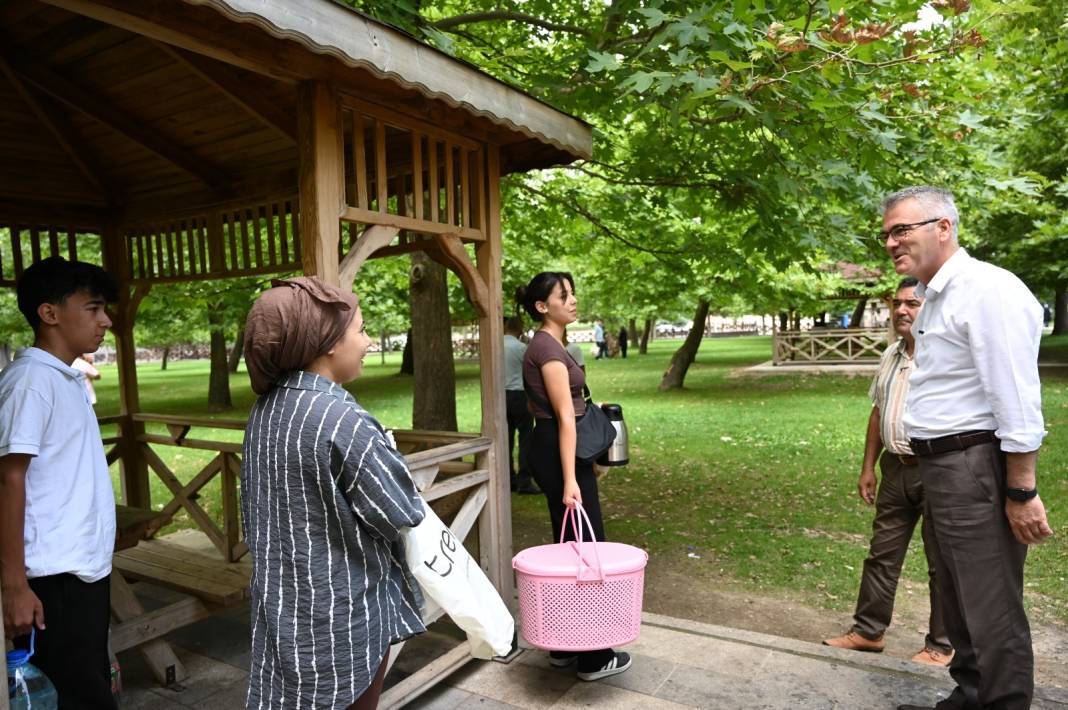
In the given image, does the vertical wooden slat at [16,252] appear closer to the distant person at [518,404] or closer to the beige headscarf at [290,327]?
the beige headscarf at [290,327]

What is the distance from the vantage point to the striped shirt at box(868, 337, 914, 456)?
3.80 m

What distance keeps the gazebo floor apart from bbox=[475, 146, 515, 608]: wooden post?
57 cm

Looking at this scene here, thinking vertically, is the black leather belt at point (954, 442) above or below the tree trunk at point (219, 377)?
above

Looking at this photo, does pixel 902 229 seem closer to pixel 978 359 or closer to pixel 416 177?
pixel 978 359

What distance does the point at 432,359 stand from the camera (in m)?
7.99

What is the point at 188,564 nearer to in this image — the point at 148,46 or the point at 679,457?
the point at 148,46

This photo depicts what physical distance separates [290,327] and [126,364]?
496 centimetres

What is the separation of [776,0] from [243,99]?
303 centimetres

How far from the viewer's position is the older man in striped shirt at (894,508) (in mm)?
3828

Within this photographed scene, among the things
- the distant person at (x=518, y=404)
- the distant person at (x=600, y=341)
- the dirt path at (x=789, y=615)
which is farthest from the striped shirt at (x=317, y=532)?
the distant person at (x=600, y=341)

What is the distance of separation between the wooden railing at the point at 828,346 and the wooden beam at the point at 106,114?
20.6 m

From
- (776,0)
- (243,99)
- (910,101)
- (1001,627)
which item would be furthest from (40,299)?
(910,101)

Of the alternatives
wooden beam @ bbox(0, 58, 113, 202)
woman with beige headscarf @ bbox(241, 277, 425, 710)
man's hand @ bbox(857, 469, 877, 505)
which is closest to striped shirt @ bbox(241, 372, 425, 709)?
woman with beige headscarf @ bbox(241, 277, 425, 710)

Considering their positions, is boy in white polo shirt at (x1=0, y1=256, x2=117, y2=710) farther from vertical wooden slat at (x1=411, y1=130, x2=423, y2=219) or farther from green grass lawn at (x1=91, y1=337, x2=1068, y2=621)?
green grass lawn at (x1=91, y1=337, x2=1068, y2=621)
